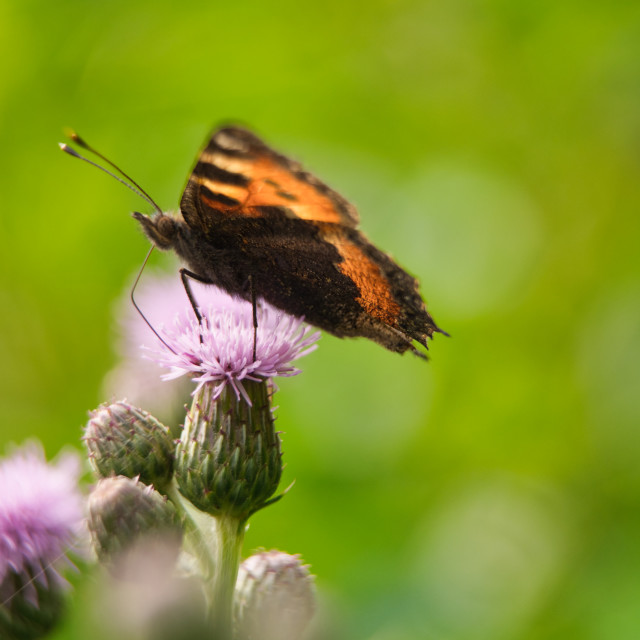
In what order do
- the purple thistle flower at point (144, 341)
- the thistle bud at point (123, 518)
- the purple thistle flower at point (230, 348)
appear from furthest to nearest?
1. the purple thistle flower at point (144, 341)
2. the purple thistle flower at point (230, 348)
3. the thistle bud at point (123, 518)

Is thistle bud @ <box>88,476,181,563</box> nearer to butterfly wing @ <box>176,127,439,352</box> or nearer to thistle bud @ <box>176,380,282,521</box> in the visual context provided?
thistle bud @ <box>176,380,282,521</box>

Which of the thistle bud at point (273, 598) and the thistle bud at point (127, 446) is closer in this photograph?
the thistle bud at point (273, 598)

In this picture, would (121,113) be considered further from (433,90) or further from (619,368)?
(619,368)

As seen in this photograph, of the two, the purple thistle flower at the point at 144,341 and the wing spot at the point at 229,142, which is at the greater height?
the wing spot at the point at 229,142

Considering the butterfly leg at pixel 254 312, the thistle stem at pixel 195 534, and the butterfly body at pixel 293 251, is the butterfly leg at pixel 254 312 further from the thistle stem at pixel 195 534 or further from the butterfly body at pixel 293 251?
the thistle stem at pixel 195 534

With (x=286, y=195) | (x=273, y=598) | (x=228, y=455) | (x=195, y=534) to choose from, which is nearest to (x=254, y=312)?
(x=286, y=195)

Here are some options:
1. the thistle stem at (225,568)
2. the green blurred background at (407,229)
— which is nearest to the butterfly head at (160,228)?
the thistle stem at (225,568)
